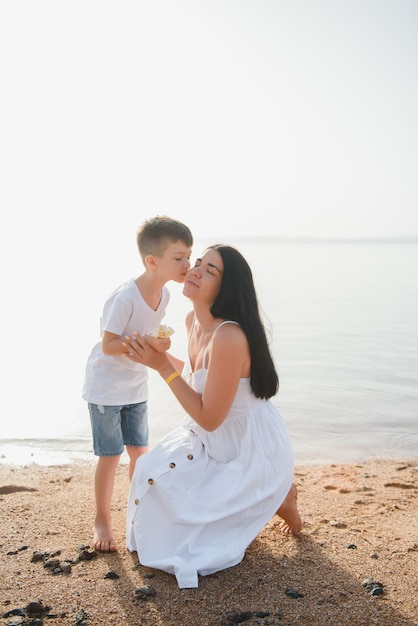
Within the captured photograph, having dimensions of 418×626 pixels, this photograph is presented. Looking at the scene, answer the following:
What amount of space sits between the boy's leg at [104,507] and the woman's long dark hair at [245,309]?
1.16 metres

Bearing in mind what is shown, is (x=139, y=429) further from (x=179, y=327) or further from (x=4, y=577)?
(x=179, y=327)

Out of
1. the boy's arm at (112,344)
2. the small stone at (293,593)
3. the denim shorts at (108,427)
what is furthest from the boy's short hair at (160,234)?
the small stone at (293,593)

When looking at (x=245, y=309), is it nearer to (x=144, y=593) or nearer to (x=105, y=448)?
(x=105, y=448)

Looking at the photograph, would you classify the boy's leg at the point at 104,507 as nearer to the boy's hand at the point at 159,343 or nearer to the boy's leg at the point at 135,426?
the boy's leg at the point at 135,426

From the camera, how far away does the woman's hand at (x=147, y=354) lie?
145 inches

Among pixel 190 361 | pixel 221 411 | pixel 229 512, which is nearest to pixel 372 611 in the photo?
pixel 229 512

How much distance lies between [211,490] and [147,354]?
33.1 inches

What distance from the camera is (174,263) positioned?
163 inches

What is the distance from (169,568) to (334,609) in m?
0.87

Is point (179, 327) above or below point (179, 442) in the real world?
below

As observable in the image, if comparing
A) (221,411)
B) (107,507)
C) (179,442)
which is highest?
(221,411)

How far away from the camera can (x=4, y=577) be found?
11.1ft

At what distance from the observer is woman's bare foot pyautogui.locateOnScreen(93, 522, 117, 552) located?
3775 millimetres

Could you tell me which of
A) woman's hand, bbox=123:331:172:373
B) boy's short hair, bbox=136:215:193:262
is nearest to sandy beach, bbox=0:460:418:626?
woman's hand, bbox=123:331:172:373
